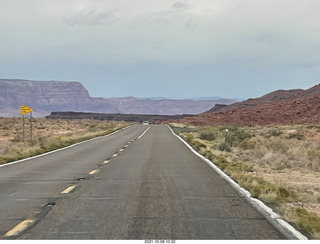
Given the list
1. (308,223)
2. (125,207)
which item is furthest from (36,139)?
(308,223)

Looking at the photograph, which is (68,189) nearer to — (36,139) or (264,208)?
(264,208)

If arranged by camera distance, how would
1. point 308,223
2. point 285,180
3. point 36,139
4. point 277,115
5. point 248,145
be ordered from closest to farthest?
point 308,223 → point 285,180 → point 248,145 → point 36,139 → point 277,115

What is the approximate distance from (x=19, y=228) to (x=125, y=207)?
6.96ft

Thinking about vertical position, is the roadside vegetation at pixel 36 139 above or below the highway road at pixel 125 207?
below

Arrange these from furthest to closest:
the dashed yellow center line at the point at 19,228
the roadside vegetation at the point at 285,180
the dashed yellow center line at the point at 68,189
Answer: the dashed yellow center line at the point at 68,189, the roadside vegetation at the point at 285,180, the dashed yellow center line at the point at 19,228

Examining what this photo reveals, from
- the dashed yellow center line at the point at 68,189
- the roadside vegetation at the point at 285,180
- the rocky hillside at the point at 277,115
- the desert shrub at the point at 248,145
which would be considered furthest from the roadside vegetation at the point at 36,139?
the rocky hillside at the point at 277,115

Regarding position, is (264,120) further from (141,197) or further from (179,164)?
(141,197)

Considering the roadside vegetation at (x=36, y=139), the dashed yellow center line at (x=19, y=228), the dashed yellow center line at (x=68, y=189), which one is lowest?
the roadside vegetation at (x=36, y=139)

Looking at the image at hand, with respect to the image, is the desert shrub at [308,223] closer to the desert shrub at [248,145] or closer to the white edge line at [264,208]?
the white edge line at [264,208]

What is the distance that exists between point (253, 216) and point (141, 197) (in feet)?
8.51

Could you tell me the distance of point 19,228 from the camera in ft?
21.7

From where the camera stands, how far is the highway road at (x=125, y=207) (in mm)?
6379

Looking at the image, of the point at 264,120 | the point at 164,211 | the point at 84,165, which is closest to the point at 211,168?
the point at 84,165

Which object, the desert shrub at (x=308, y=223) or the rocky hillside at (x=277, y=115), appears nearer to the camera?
the desert shrub at (x=308, y=223)
